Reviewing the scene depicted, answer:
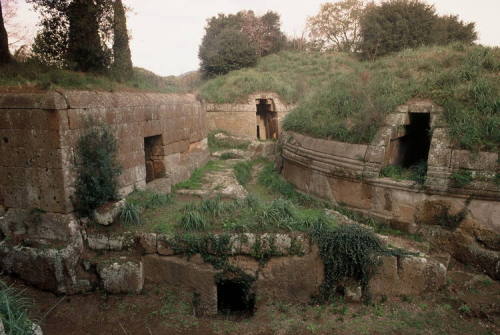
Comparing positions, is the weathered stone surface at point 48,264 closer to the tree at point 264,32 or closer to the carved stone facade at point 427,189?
the carved stone facade at point 427,189

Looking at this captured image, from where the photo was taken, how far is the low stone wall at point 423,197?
570 centimetres

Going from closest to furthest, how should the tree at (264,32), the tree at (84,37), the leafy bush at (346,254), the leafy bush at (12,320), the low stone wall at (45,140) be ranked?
the leafy bush at (12,320) → the low stone wall at (45,140) → the leafy bush at (346,254) → the tree at (84,37) → the tree at (264,32)

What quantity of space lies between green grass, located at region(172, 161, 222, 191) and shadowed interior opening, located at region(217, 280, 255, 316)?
112 inches

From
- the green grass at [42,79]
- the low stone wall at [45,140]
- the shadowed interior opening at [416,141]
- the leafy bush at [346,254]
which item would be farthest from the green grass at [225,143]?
the leafy bush at [346,254]

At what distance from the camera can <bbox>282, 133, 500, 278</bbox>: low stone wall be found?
570 centimetres

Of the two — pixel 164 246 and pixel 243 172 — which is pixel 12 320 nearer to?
pixel 164 246

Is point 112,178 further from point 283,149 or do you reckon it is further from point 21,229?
point 283,149

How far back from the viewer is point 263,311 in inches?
189

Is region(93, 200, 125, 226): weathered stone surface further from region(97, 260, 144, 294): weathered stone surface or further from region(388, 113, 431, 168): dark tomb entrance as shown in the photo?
region(388, 113, 431, 168): dark tomb entrance

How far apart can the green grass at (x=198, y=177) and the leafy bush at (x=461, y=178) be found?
494 centimetres

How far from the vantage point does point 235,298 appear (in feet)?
17.5

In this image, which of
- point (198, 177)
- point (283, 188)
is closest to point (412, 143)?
point (283, 188)

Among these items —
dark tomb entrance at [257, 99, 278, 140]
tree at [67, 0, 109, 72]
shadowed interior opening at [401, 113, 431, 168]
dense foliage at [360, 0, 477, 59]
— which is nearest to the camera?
tree at [67, 0, 109, 72]

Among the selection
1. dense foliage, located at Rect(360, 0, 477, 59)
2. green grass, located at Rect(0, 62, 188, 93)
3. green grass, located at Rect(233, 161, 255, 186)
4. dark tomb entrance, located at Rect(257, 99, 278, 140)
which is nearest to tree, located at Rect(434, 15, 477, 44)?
dense foliage, located at Rect(360, 0, 477, 59)
